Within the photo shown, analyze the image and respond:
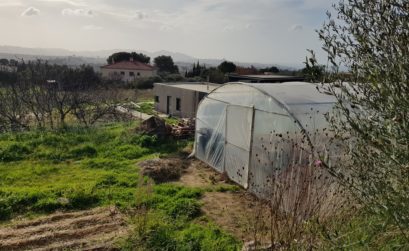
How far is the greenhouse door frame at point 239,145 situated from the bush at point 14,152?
21.9 ft

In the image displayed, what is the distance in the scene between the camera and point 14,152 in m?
12.4

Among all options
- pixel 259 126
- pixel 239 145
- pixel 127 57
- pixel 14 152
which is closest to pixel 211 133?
pixel 239 145

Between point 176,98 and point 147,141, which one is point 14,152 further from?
point 176,98

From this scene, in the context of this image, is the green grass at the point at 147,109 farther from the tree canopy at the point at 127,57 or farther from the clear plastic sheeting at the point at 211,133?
the tree canopy at the point at 127,57

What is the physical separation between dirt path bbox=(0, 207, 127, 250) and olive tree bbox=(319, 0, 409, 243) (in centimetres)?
472

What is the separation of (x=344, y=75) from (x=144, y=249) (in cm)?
443

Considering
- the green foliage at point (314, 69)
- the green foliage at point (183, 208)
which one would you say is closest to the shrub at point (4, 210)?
the green foliage at point (183, 208)

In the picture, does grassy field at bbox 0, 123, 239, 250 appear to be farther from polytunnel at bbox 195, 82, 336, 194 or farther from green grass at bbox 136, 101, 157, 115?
green grass at bbox 136, 101, 157, 115

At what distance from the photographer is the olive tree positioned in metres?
2.25

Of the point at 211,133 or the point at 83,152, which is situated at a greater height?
the point at 211,133

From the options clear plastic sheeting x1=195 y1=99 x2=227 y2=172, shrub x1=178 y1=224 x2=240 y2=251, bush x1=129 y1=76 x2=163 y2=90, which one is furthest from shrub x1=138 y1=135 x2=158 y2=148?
bush x1=129 y1=76 x2=163 y2=90

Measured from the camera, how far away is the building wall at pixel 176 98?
22.7 metres

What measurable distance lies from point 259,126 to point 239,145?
1065mm

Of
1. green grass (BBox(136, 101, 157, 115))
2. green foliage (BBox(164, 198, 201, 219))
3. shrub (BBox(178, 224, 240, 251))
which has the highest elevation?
shrub (BBox(178, 224, 240, 251))
